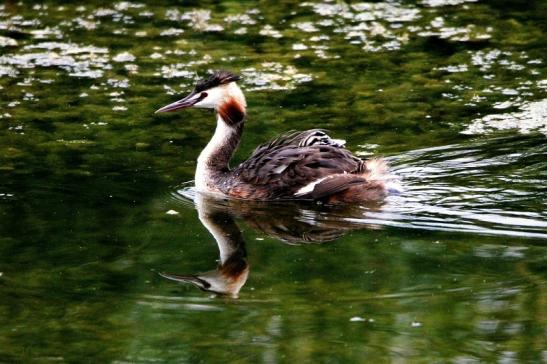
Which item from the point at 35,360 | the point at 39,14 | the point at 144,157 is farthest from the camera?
the point at 39,14

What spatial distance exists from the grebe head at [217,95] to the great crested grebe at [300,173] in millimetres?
499

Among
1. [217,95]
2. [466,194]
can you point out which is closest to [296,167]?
[217,95]

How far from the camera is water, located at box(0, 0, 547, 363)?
6.83m

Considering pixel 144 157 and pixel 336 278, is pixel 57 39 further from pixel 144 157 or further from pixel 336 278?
pixel 336 278

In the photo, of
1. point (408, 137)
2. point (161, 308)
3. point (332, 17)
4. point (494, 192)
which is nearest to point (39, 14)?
point (332, 17)

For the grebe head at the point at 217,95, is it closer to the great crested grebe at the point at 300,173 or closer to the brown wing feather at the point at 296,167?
the great crested grebe at the point at 300,173

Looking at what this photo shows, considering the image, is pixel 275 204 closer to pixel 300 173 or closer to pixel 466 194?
→ pixel 300 173

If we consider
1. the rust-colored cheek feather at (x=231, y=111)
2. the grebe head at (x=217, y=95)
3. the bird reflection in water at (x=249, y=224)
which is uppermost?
the grebe head at (x=217, y=95)

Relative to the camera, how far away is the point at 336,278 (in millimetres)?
7660

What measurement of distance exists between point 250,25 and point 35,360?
8964 millimetres

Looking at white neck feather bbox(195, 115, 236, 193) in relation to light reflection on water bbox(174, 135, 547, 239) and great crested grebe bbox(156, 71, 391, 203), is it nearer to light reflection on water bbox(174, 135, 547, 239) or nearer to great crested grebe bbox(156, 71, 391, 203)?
great crested grebe bbox(156, 71, 391, 203)

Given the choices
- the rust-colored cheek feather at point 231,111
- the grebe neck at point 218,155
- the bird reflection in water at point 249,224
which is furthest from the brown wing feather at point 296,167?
the rust-colored cheek feather at point 231,111

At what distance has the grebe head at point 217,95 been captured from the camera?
403 inches

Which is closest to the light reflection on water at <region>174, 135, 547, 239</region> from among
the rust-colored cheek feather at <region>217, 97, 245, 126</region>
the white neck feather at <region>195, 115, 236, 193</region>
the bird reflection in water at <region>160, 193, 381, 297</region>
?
the bird reflection in water at <region>160, 193, 381, 297</region>
